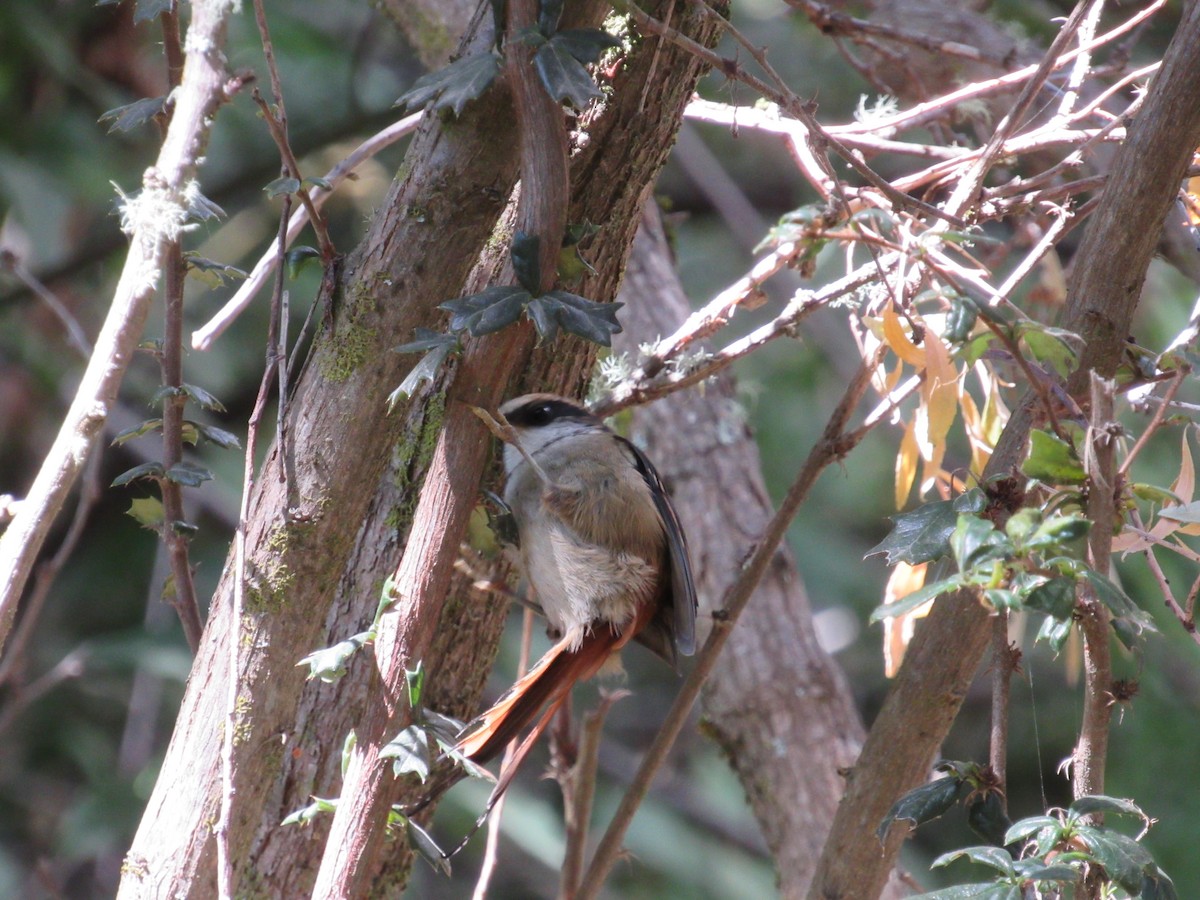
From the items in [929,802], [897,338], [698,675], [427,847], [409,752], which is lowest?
[427,847]

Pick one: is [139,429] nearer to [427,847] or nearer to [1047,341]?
[427,847]

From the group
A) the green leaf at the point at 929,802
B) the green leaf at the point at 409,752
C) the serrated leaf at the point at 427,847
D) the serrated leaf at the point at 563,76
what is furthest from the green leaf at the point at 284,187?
the green leaf at the point at 929,802

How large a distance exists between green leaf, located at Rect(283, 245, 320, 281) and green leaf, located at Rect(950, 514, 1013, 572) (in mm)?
1049

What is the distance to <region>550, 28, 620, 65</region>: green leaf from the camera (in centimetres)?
148

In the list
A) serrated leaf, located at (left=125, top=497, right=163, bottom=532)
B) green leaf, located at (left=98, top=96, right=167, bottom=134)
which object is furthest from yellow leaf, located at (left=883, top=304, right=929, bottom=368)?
serrated leaf, located at (left=125, top=497, right=163, bottom=532)

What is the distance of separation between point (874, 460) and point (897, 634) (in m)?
3.89

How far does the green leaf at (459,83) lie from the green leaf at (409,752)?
31.7 inches

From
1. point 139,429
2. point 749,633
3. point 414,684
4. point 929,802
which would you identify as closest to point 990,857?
point 929,802

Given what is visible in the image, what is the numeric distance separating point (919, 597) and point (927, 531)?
0.74 feet

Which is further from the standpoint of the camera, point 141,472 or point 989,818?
point 141,472

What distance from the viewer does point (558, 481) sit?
90.9 inches

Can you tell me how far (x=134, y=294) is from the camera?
1225mm

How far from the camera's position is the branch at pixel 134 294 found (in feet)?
4.04

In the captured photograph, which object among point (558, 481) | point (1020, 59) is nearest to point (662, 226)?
point (1020, 59)
